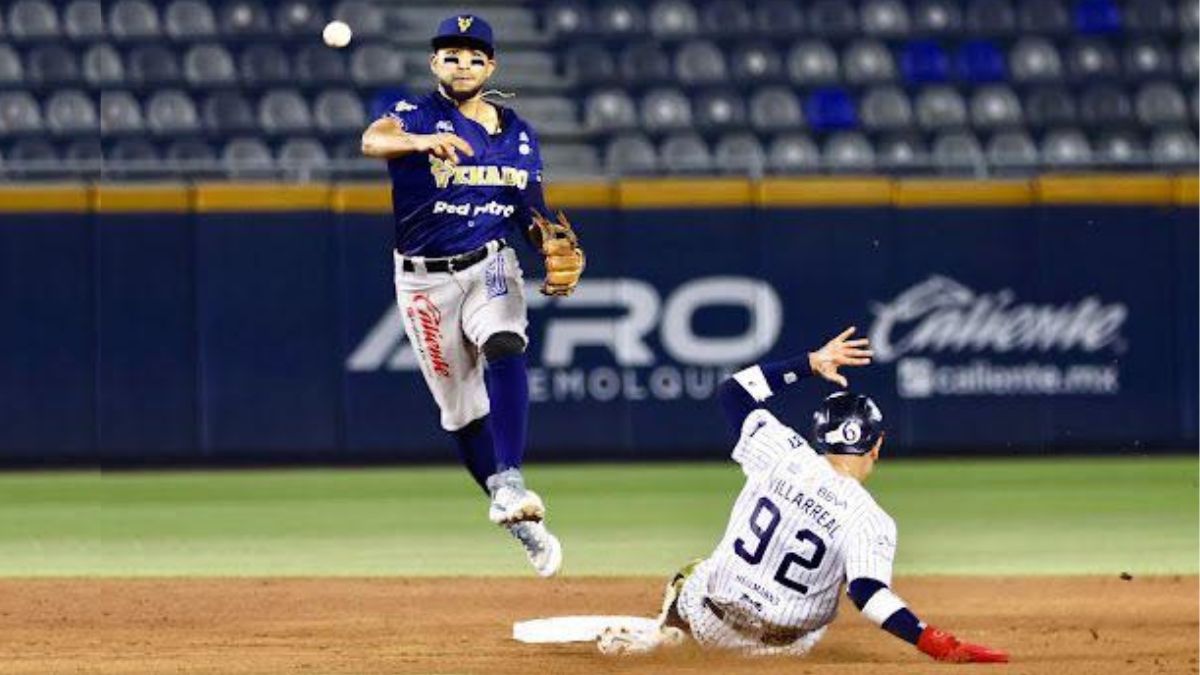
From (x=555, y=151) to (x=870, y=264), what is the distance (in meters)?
2.69

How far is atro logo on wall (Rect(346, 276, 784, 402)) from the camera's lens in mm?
15680

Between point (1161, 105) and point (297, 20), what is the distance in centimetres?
632

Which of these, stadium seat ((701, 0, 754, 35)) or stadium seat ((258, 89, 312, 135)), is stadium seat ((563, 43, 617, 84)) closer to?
stadium seat ((701, 0, 754, 35))

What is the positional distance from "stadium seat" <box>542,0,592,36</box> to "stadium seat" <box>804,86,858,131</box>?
1776 millimetres

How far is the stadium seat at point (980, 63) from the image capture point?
18328 mm

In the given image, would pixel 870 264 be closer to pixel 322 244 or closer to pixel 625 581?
pixel 322 244

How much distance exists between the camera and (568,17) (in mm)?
18391

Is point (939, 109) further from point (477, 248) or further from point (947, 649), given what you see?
point (947, 649)

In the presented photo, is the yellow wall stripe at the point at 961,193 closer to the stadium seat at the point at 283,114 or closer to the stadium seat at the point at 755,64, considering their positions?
the stadium seat at the point at 755,64

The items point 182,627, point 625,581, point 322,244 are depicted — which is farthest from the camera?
point 322,244

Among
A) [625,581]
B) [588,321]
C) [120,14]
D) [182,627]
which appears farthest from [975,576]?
[120,14]

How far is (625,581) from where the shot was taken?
1015 cm

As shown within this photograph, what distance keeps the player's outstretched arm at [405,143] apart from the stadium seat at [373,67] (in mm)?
9320

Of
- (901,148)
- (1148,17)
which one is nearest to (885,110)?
(901,148)
